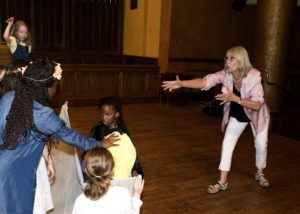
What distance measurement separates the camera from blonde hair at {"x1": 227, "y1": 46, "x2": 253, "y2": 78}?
333 cm

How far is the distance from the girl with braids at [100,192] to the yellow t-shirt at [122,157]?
15.0 inches

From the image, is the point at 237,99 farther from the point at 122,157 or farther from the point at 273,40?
the point at 273,40

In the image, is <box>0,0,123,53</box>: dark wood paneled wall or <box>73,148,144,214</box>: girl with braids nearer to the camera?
<box>73,148,144,214</box>: girl with braids

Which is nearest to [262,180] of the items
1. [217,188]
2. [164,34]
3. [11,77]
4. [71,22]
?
[217,188]

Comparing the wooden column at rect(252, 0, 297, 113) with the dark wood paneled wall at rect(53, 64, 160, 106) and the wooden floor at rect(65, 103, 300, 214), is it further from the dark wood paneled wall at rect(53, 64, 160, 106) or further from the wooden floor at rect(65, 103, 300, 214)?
the dark wood paneled wall at rect(53, 64, 160, 106)

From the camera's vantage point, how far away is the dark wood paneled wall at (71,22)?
424 inches

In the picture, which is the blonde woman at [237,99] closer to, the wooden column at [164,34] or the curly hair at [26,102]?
the curly hair at [26,102]

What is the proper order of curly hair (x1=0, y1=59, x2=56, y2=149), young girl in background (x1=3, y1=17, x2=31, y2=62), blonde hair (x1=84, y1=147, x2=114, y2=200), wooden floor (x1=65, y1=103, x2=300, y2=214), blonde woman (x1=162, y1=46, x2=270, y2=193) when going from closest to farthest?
blonde hair (x1=84, y1=147, x2=114, y2=200) < curly hair (x1=0, y1=59, x2=56, y2=149) < blonde woman (x1=162, y1=46, x2=270, y2=193) < wooden floor (x1=65, y1=103, x2=300, y2=214) < young girl in background (x1=3, y1=17, x2=31, y2=62)

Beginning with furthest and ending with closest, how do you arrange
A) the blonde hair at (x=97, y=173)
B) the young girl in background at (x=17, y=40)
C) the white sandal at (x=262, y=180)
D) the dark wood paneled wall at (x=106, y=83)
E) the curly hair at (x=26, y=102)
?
the dark wood paneled wall at (x=106, y=83) → the young girl in background at (x=17, y=40) → the white sandal at (x=262, y=180) → the curly hair at (x=26, y=102) → the blonde hair at (x=97, y=173)

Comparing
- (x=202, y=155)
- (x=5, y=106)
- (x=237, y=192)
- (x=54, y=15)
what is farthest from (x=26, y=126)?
(x=54, y=15)

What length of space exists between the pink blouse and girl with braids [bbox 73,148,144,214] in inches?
81.8

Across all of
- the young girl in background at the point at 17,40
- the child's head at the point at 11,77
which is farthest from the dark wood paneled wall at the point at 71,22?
the child's head at the point at 11,77

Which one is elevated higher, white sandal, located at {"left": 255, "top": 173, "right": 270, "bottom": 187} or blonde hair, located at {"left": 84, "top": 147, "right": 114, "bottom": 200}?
blonde hair, located at {"left": 84, "top": 147, "right": 114, "bottom": 200}

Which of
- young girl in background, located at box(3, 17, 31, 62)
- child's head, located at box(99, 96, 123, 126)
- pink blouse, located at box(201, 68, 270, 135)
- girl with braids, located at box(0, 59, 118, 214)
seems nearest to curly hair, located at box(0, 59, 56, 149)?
girl with braids, located at box(0, 59, 118, 214)
